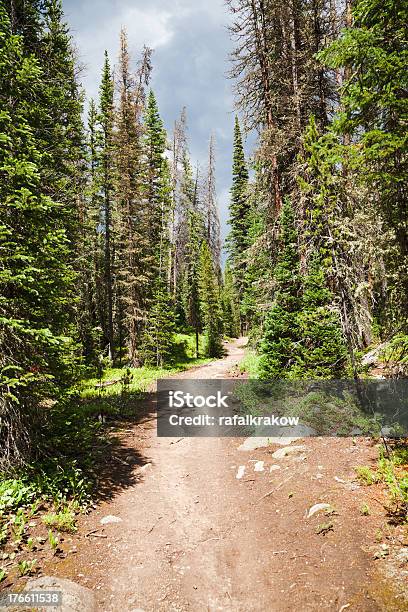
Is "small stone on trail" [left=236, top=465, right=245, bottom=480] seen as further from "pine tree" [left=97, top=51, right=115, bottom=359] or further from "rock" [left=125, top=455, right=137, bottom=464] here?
"pine tree" [left=97, top=51, right=115, bottom=359]

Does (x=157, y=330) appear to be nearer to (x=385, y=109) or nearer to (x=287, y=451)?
(x=287, y=451)

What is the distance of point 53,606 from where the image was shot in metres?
4.30

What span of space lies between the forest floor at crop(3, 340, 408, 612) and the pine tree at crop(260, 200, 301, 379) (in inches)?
120

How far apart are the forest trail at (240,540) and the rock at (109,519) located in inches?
3.1

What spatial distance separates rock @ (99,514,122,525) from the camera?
6444mm

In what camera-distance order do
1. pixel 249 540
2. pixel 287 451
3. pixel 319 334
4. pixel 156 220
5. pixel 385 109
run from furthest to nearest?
pixel 156 220 → pixel 319 334 → pixel 287 451 → pixel 385 109 → pixel 249 540

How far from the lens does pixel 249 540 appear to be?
5.87 m

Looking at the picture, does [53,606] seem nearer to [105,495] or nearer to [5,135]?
[105,495]

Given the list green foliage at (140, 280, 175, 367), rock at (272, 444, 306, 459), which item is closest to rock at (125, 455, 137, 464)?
rock at (272, 444, 306, 459)

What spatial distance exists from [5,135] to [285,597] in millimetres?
8512

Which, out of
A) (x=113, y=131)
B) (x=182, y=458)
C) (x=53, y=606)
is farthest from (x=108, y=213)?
(x=53, y=606)

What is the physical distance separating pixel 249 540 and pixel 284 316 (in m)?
6.78

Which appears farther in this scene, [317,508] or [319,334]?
[319,334]

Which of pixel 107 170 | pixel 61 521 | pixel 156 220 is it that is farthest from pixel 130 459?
pixel 156 220
